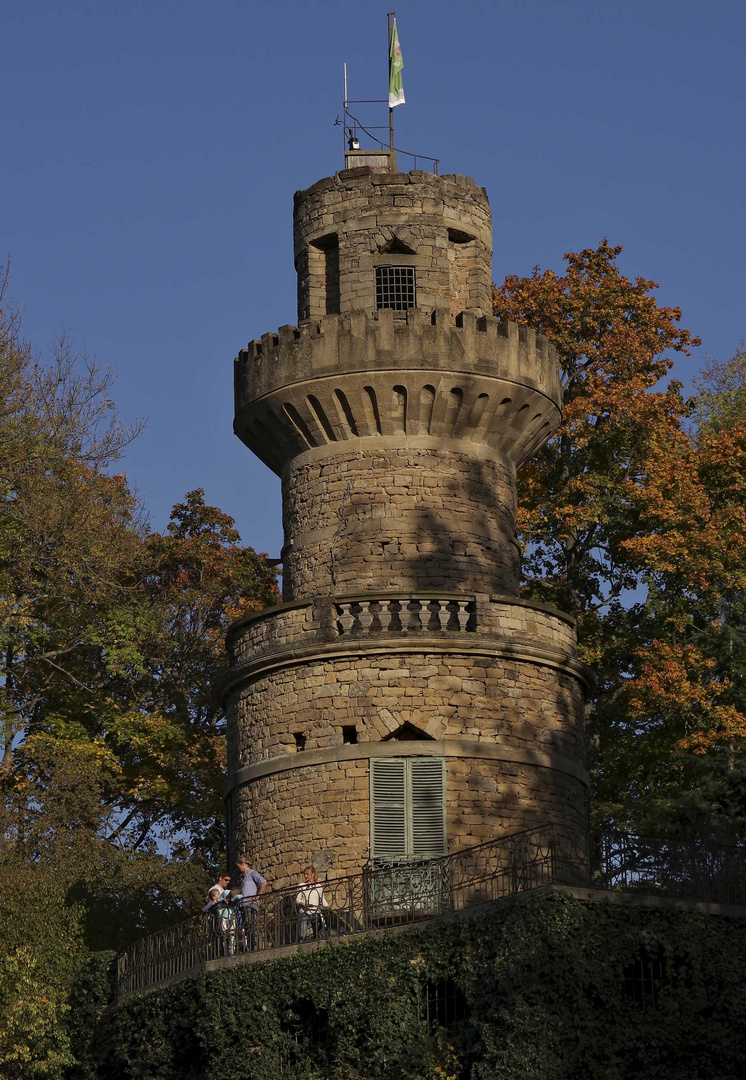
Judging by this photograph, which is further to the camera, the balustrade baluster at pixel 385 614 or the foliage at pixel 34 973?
the balustrade baluster at pixel 385 614

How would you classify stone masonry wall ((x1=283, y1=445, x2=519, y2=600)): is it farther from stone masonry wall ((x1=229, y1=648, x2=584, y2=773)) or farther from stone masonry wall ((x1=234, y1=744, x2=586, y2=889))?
stone masonry wall ((x1=234, y1=744, x2=586, y2=889))

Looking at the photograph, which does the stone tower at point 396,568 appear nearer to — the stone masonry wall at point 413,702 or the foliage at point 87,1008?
the stone masonry wall at point 413,702

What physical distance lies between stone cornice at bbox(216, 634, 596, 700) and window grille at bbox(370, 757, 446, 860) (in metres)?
1.56

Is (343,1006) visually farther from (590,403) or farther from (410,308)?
(590,403)

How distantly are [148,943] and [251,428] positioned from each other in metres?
8.44

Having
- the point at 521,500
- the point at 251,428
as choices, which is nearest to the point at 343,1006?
the point at 251,428

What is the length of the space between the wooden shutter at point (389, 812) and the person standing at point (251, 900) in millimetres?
1585

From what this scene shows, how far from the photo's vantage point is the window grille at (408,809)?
91.4 feet

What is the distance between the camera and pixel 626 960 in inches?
973

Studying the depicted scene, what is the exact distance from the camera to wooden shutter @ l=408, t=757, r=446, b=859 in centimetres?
2788

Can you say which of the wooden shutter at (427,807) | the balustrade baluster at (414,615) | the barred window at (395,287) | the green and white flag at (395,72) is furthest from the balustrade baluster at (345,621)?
the green and white flag at (395,72)

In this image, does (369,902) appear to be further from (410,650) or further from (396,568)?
(396,568)

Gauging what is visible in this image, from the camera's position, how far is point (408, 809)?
2792 centimetres

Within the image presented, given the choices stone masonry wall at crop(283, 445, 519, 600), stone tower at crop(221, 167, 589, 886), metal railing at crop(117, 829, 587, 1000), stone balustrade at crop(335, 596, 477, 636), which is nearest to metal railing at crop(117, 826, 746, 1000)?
metal railing at crop(117, 829, 587, 1000)
